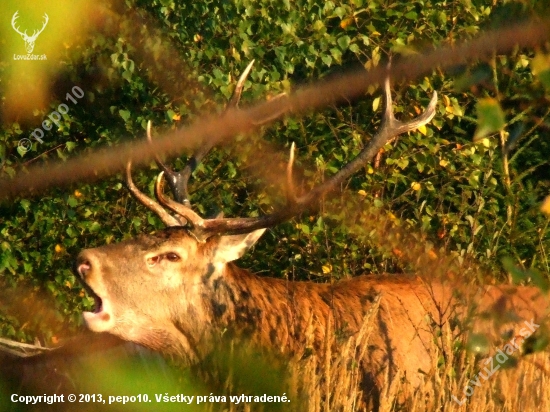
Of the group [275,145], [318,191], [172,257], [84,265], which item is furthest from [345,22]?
[84,265]

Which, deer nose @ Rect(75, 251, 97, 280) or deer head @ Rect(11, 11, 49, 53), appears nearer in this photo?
deer head @ Rect(11, 11, 49, 53)

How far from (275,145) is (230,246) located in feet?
5.14

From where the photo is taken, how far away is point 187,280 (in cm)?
514

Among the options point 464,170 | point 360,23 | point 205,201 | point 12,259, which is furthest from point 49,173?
point 464,170

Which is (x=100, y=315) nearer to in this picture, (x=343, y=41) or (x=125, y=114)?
(x=125, y=114)

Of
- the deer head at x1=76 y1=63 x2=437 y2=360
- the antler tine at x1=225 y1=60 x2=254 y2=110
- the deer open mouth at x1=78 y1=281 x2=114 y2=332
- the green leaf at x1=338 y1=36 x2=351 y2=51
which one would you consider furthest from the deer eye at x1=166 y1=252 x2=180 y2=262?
the green leaf at x1=338 y1=36 x2=351 y2=51

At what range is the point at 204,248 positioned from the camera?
5191 mm

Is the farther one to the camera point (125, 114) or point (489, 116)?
point (125, 114)

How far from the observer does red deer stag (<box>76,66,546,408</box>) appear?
196 inches

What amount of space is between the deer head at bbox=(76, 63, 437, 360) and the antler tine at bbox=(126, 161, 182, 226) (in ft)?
0.99

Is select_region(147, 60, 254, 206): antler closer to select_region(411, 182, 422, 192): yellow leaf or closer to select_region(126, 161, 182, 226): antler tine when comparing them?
select_region(126, 161, 182, 226): antler tine

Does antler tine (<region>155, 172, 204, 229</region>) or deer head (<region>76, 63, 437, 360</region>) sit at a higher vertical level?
antler tine (<region>155, 172, 204, 229</region>)

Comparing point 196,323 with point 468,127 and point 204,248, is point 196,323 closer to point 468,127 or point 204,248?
point 204,248

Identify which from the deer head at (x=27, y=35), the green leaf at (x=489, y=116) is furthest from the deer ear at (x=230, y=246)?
the green leaf at (x=489, y=116)
